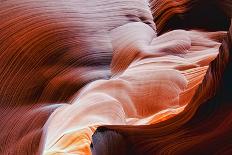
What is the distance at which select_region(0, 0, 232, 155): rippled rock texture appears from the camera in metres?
0.39

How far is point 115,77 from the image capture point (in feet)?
1.82

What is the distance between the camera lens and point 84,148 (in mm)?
415

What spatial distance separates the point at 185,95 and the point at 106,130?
0.35ft

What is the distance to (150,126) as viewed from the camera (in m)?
Result: 0.43

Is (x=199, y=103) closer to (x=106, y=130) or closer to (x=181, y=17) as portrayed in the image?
(x=106, y=130)

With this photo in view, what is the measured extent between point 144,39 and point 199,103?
258 mm

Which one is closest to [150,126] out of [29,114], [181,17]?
[29,114]

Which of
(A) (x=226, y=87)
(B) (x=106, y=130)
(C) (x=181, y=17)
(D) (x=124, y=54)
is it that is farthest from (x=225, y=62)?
(C) (x=181, y=17)

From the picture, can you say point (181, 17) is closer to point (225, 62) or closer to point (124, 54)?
point (124, 54)

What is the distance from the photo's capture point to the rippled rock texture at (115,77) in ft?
1.28

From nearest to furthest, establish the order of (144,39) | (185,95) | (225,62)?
(225,62), (185,95), (144,39)

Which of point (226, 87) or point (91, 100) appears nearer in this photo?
point (226, 87)

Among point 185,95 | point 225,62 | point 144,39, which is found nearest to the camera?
point 225,62

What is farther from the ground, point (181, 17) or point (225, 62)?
point (225, 62)
